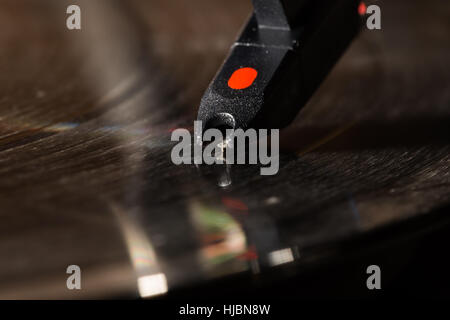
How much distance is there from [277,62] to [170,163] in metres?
0.12

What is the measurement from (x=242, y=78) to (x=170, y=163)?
9 cm

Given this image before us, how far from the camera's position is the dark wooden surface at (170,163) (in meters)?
0.41

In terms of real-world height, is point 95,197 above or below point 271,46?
below

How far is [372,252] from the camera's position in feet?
1.37

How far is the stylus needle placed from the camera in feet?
1.74

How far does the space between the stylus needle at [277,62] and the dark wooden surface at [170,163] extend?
0.13ft

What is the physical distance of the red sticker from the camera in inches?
21.5

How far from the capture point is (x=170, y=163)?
0.53 metres

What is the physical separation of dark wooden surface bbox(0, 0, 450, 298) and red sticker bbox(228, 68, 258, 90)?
0.20 feet

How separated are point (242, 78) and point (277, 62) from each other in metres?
0.03

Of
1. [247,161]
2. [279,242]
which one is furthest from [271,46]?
[279,242]

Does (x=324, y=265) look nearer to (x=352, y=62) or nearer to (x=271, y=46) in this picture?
(x=271, y=46)

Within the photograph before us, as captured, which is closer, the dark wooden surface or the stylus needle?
the dark wooden surface
